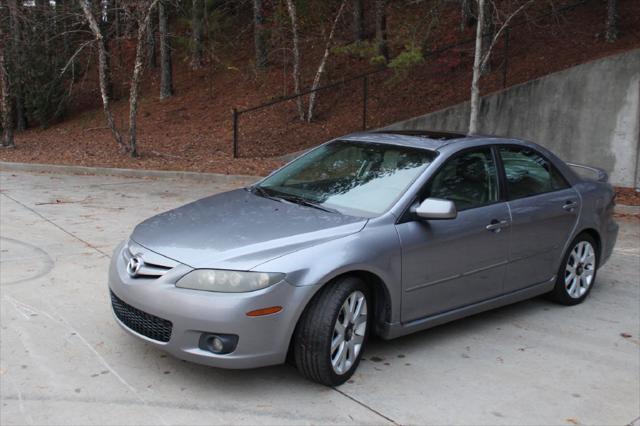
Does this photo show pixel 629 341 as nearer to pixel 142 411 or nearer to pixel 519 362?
pixel 519 362

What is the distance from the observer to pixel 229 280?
395 centimetres

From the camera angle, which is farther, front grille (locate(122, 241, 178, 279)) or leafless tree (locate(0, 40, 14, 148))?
leafless tree (locate(0, 40, 14, 148))

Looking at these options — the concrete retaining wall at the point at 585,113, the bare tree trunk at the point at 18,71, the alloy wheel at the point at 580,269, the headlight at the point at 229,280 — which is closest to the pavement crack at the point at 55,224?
the headlight at the point at 229,280

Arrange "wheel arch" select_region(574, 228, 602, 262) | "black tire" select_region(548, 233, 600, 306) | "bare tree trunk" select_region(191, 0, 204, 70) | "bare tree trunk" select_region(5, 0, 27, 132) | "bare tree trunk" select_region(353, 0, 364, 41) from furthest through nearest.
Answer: "bare tree trunk" select_region(191, 0, 204, 70) < "bare tree trunk" select_region(5, 0, 27, 132) < "bare tree trunk" select_region(353, 0, 364, 41) < "wheel arch" select_region(574, 228, 602, 262) < "black tire" select_region(548, 233, 600, 306)

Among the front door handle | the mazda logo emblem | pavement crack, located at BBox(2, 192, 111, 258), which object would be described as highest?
the front door handle

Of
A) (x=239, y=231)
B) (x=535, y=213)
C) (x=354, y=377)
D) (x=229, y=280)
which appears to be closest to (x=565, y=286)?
(x=535, y=213)

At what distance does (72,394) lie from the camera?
406cm

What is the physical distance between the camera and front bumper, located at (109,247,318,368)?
389 centimetres

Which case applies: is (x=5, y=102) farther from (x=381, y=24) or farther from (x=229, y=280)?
(x=229, y=280)

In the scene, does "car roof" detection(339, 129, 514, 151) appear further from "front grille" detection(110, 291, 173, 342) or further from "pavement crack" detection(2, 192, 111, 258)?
→ "pavement crack" detection(2, 192, 111, 258)

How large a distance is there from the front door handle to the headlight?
1883 mm

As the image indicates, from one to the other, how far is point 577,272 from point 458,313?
167cm

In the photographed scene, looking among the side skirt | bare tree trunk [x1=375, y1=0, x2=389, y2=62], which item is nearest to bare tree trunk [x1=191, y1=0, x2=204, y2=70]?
bare tree trunk [x1=375, y1=0, x2=389, y2=62]

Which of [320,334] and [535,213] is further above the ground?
[535,213]
